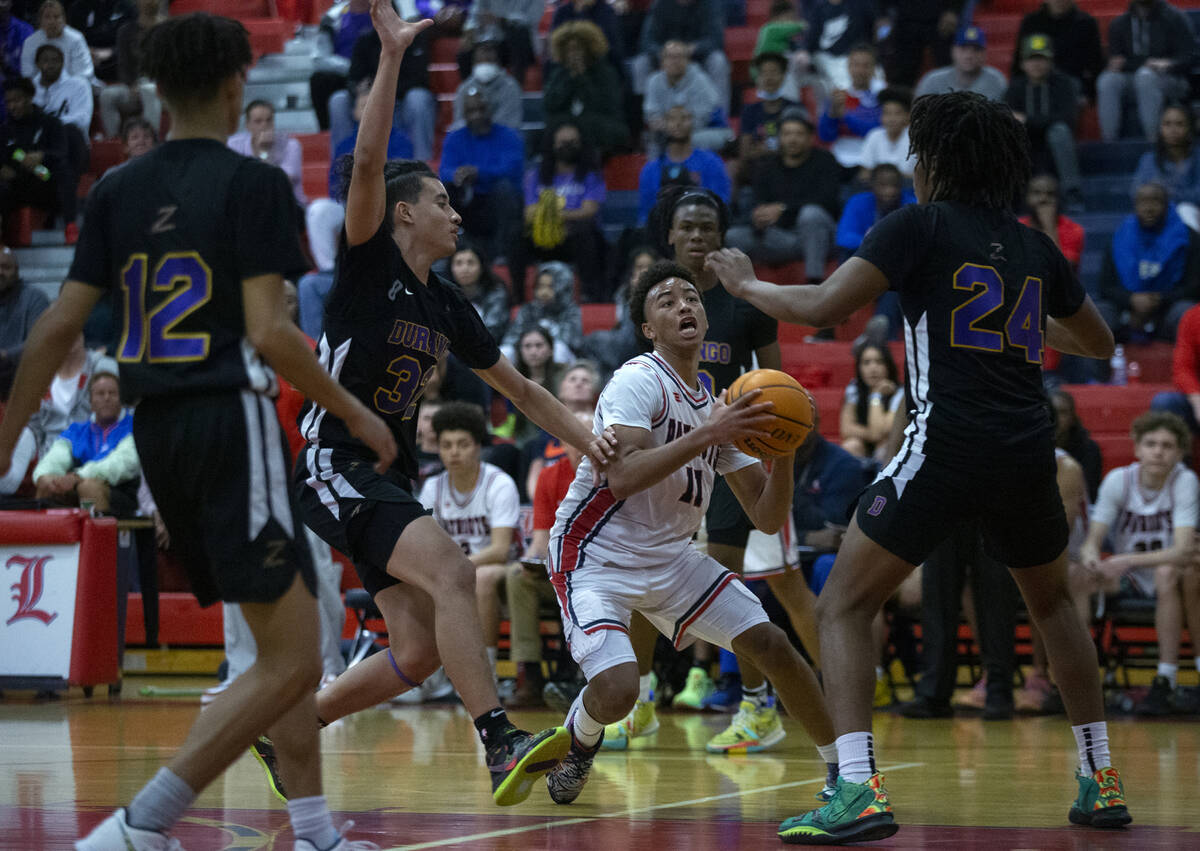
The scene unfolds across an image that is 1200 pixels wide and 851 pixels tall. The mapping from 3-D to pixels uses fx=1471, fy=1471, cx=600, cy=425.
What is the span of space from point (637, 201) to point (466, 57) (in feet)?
9.43

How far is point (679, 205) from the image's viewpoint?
7059 millimetres

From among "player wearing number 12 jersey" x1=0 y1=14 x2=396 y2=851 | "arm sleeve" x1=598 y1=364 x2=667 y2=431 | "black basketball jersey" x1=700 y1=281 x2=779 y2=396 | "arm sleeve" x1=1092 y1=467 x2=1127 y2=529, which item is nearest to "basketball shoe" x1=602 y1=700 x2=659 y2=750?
"black basketball jersey" x1=700 y1=281 x2=779 y2=396

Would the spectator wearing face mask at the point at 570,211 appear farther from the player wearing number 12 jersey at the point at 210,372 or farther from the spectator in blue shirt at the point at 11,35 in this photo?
the player wearing number 12 jersey at the point at 210,372

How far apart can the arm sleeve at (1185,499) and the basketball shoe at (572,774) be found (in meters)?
5.43

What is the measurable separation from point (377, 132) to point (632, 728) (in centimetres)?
397

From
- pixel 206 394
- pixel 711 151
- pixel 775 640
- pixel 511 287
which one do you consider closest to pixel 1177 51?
pixel 711 151

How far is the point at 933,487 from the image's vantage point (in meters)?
4.70

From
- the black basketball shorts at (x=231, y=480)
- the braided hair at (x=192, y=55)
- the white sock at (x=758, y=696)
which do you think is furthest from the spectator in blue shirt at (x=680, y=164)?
the black basketball shorts at (x=231, y=480)

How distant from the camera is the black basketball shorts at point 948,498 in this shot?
470cm

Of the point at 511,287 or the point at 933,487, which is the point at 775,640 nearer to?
the point at 933,487

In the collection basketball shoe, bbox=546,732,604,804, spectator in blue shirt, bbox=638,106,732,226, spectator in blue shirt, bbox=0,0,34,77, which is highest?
spectator in blue shirt, bbox=0,0,34,77

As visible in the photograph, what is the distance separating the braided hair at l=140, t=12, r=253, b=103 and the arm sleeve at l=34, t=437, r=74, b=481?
850cm

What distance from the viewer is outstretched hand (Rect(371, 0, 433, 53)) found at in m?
4.55

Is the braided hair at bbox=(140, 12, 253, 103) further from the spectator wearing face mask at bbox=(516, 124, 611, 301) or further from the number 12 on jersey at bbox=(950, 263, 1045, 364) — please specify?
the spectator wearing face mask at bbox=(516, 124, 611, 301)
